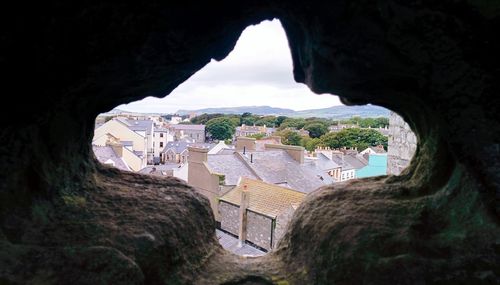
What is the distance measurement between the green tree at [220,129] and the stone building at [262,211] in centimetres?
2693

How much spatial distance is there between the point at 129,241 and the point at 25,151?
0.46 m

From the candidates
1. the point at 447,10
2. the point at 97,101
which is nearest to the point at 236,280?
the point at 97,101

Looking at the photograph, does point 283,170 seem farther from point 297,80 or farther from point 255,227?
point 297,80

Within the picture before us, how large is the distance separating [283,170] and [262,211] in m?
5.30

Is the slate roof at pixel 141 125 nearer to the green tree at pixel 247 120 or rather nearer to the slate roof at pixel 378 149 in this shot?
the slate roof at pixel 378 149

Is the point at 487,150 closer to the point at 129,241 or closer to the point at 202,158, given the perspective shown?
the point at 129,241

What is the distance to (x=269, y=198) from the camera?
29.2ft

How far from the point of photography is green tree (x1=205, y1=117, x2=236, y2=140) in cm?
3700

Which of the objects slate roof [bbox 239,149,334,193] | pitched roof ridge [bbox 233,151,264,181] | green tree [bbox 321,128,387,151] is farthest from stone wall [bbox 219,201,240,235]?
green tree [bbox 321,128,387,151]

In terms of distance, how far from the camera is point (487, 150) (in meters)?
1.21

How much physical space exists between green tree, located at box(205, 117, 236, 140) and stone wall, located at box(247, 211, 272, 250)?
91.3 feet

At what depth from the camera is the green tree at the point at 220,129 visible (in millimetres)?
37000

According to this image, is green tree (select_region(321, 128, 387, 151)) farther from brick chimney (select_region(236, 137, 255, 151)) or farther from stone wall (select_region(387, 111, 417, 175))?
stone wall (select_region(387, 111, 417, 175))

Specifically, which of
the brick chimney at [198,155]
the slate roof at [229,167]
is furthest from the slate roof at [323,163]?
the brick chimney at [198,155]
